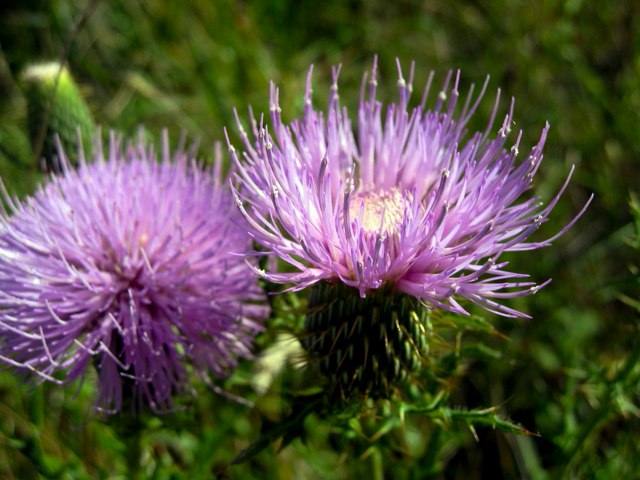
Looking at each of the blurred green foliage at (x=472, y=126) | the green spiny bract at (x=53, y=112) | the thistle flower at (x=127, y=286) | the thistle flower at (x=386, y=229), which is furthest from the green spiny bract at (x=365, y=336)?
the green spiny bract at (x=53, y=112)

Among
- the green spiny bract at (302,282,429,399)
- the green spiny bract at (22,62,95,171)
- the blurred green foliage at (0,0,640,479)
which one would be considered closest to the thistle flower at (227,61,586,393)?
the green spiny bract at (302,282,429,399)

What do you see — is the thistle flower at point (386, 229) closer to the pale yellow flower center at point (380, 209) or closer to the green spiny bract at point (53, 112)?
the pale yellow flower center at point (380, 209)

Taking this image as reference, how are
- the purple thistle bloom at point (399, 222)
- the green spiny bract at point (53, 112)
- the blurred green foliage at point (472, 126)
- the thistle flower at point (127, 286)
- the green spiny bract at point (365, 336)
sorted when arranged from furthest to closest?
the green spiny bract at point (53, 112) < the blurred green foliage at point (472, 126) < the thistle flower at point (127, 286) < the green spiny bract at point (365, 336) < the purple thistle bloom at point (399, 222)

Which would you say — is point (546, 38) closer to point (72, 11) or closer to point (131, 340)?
point (131, 340)

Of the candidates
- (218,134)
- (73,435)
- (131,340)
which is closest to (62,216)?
(131,340)

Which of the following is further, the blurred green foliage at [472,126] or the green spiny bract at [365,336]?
the blurred green foliage at [472,126]

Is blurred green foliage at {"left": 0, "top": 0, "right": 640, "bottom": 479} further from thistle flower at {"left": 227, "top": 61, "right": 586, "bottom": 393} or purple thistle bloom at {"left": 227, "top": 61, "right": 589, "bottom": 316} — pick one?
purple thistle bloom at {"left": 227, "top": 61, "right": 589, "bottom": 316}
